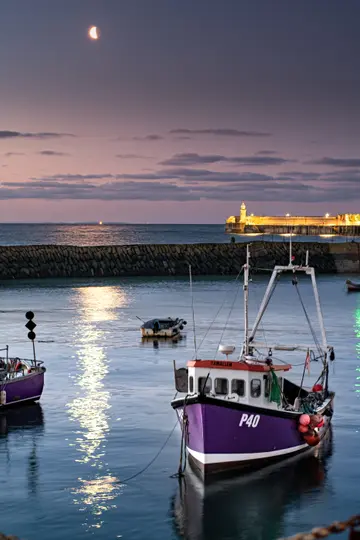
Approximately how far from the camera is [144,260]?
480ft

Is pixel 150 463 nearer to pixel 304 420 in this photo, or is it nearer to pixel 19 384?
pixel 304 420

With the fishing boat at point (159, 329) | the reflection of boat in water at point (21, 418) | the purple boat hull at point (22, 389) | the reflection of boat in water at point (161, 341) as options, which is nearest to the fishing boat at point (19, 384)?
the purple boat hull at point (22, 389)

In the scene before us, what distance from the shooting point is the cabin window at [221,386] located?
31.9 m

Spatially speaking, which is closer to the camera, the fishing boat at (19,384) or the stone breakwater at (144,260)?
the fishing boat at (19,384)

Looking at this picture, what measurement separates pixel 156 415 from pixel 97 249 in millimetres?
109948

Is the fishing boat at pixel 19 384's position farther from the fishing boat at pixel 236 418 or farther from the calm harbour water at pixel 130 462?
Result: the fishing boat at pixel 236 418

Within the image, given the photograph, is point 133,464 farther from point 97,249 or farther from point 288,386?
point 97,249

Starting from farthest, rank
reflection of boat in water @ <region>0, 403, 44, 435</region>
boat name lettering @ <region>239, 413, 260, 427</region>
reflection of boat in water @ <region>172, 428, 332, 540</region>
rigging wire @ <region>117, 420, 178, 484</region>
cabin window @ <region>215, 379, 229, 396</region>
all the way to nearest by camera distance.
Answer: reflection of boat in water @ <region>0, 403, 44, 435</region>, cabin window @ <region>215, 379, 229, 396</region>, rigging wire @ <region>117, 420, 178, 484</region>, boat name lettering @ <region>239, 413, 260, 427</region>, reflection of boat in water @ <region>172, 428, 332, 540</region>

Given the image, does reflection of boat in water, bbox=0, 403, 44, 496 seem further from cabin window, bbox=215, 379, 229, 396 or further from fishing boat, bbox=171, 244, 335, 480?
cabin window, bbox=215, 379, 229, 396

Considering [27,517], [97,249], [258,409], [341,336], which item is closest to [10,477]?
[27,517]

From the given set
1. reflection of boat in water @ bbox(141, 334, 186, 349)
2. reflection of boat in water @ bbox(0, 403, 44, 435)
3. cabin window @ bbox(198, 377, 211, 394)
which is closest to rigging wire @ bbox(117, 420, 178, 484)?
cabin window @ bbox(198, 377, 211, 394)

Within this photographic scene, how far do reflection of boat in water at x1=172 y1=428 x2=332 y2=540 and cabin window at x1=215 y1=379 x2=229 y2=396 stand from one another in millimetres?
3002

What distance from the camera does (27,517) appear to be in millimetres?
27844

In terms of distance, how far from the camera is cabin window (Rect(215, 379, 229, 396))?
31.9 metres
